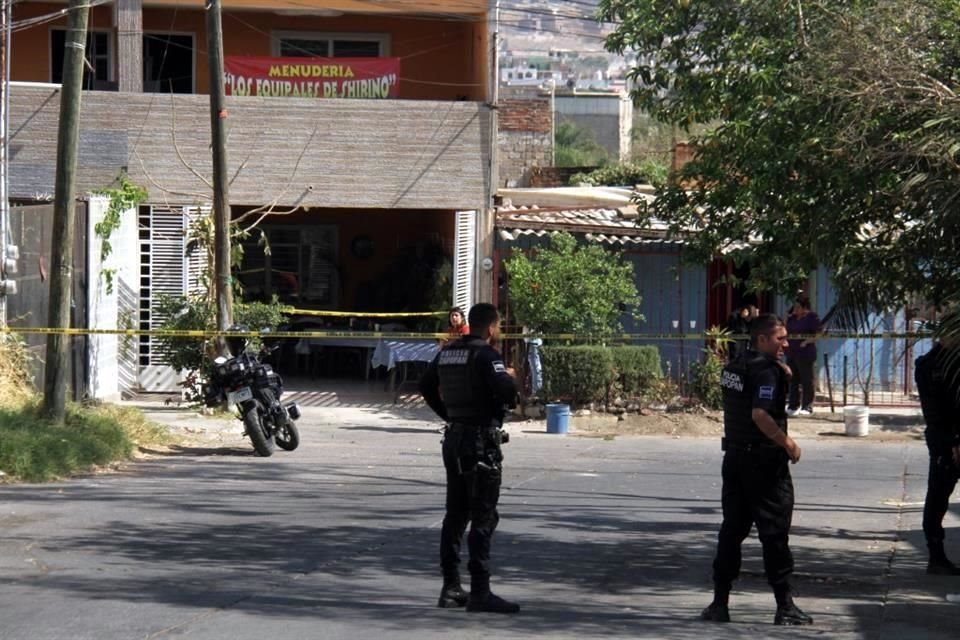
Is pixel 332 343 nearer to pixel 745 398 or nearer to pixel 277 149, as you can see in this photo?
pixel 277 149

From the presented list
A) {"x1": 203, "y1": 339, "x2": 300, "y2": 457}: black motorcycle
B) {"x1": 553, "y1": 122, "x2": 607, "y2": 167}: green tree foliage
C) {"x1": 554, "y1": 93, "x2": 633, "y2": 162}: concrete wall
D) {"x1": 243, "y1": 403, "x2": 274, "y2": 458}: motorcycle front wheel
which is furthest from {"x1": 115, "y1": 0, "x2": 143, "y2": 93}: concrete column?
{"x1": 554, "y1": 93, "x2": 633, "y2": 162}: concrete wall

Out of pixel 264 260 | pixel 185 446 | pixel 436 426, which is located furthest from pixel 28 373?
pixel 264 260

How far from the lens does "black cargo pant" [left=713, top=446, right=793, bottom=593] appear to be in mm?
8148

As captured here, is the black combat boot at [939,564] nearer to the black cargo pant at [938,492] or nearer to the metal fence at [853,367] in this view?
the black cargo pant at [938,492]

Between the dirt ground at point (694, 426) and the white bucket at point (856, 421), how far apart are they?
105 mm

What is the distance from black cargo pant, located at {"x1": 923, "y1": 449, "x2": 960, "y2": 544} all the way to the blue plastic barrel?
8.90m

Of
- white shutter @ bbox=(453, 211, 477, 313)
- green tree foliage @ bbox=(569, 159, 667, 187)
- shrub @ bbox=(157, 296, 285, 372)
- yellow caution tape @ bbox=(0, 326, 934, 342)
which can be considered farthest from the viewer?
green tree foliage @ bbox=(569, 159, 667, 187)

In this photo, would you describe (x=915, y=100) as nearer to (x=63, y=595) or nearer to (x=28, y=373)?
(x=63, y=595)

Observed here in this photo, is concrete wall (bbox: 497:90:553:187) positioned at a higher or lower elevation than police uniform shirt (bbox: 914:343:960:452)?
higher

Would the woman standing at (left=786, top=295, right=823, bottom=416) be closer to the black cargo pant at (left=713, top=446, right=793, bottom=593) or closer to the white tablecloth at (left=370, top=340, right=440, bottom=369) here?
the white tablecloth at (left=370, top=340, right=440, bottom=369)

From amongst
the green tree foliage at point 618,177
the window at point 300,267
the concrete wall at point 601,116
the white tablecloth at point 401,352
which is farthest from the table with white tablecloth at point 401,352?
the concrete wall at point 601,116

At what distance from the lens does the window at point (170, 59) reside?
24.2 metres

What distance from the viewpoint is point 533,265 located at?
67.8 ft

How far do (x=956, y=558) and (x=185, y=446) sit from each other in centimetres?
904
